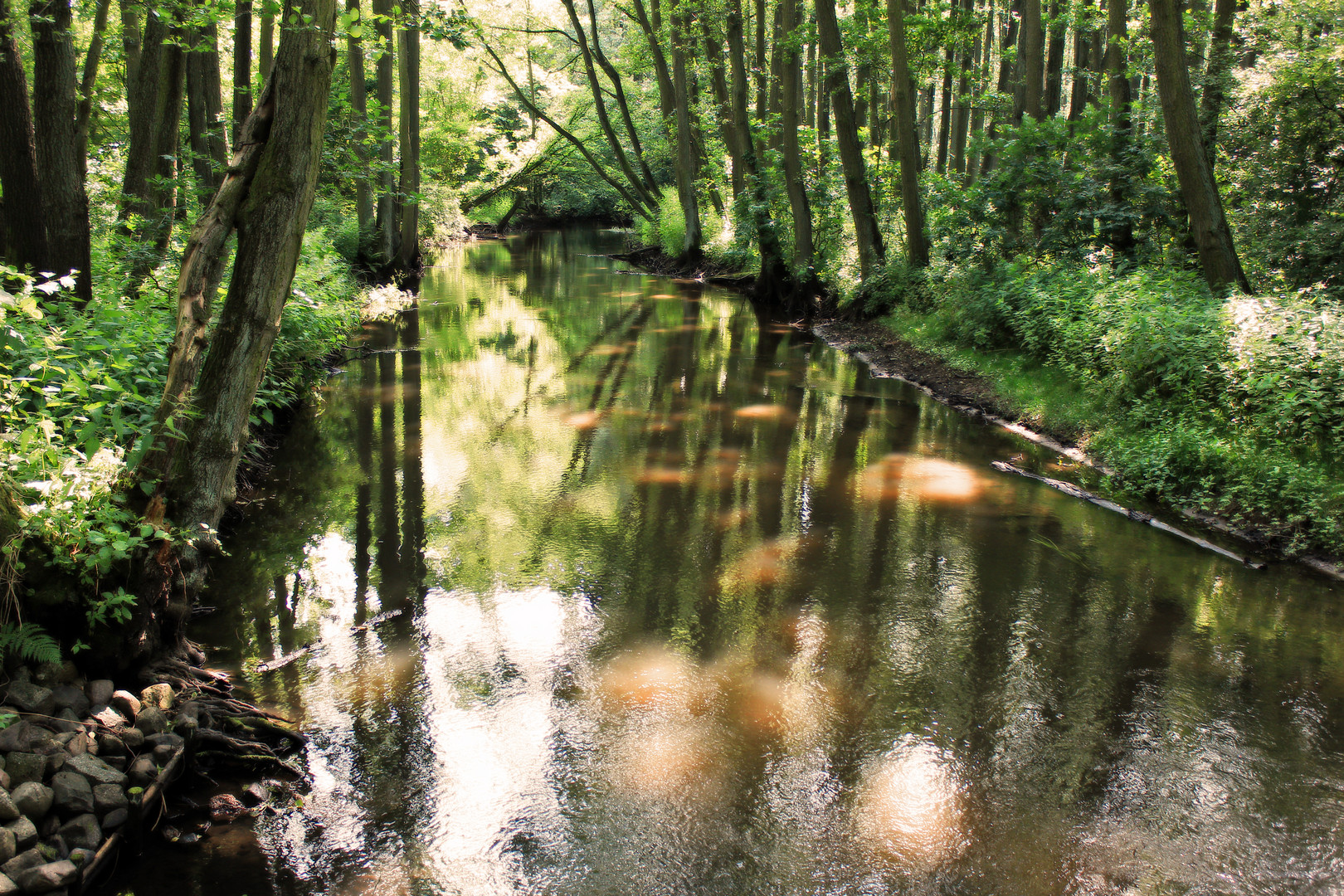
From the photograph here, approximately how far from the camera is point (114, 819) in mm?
3627

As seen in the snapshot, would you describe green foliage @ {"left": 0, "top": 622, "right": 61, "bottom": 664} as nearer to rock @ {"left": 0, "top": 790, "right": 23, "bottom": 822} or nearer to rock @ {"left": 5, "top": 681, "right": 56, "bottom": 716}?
rock @ {"left": 5, "top": 681, "right": 56, "bottom": 716}

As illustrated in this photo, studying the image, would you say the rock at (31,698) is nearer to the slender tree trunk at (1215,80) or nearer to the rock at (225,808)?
the rock at (225,808)

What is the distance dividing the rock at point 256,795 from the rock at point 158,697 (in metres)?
0.59

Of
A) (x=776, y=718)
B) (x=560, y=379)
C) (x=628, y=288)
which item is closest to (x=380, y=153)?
(x=628, y=288)

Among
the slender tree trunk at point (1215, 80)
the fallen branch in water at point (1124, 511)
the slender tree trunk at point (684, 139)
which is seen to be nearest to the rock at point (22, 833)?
the fallen branch in water at point (1124, 511)

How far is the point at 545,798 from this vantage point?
4.17m

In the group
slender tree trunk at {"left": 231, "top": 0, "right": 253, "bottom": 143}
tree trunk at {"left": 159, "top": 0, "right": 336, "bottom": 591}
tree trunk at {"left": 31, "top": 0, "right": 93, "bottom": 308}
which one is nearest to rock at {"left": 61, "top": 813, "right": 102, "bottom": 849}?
tree trunk at {"left": 159, "top": 0, "right": 336, "bottom": 591}

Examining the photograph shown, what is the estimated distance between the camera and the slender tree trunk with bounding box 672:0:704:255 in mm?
23766

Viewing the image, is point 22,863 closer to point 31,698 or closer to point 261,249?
point 31,698

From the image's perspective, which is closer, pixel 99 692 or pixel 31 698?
pixel 31 698

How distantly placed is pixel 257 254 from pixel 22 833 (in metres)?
3.26

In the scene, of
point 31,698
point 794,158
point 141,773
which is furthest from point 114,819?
point 794,158

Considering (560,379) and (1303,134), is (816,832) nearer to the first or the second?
(560,379)

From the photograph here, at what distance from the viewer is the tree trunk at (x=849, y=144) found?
16359 mm
